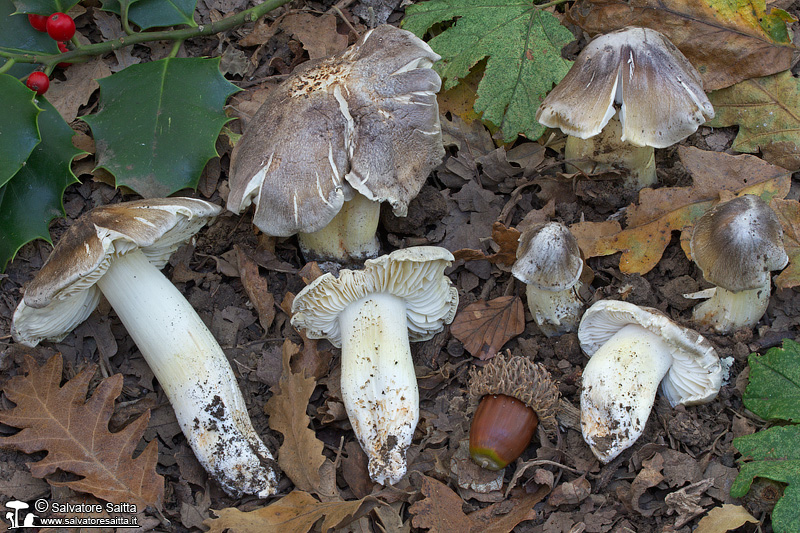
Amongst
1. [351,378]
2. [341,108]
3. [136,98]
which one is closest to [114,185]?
[136,98]

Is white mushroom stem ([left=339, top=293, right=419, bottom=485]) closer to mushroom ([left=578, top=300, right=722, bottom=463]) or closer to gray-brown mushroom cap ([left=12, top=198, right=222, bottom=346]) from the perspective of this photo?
mushroom ([left=578, top=300, right=722, bottom=463])

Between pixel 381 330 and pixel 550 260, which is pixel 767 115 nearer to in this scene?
pixel 550 260

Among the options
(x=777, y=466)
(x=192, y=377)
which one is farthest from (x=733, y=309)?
(x=192, y=377)

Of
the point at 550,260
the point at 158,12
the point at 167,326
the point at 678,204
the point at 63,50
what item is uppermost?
the point at 158,12

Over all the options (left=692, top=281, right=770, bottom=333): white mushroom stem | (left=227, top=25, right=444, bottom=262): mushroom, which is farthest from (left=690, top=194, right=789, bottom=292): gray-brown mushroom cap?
(left=227, top=25, right=444, bottom=262): mushroom

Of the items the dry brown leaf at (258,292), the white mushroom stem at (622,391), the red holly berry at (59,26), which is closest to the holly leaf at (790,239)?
the white mushroom stem at (622,391)

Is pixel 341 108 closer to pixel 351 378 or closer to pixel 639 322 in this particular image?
pixel 351 378

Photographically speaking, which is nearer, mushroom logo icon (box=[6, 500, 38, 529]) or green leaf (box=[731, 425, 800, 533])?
green leaf (box=[731, 425, 800, 533])

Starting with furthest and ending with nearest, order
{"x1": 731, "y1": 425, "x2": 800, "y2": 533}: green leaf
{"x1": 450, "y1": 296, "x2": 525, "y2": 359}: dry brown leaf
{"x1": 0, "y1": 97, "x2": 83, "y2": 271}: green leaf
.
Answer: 1. {"x1": 0, "y1": 97, "x2": 83, "y2": 271}: green leaf
2. {"x1": 450, "y1": 296, "x2": 525, "y2": 359}: dry brown leaf
3. {"x1": 731, "y1": 425, "x2": 800, "y2": 533}: green leaf
